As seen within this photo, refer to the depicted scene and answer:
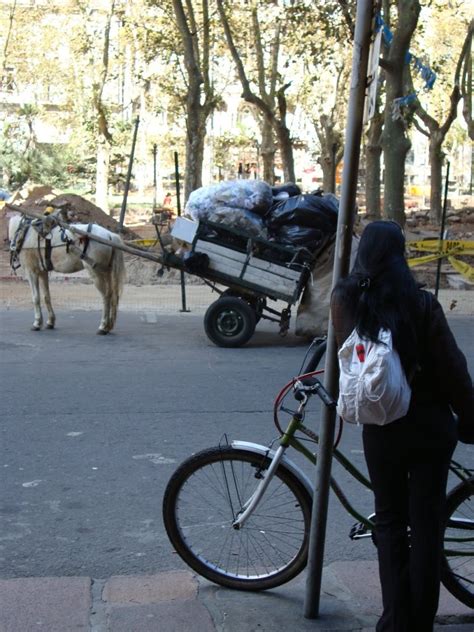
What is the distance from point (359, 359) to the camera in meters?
3.21

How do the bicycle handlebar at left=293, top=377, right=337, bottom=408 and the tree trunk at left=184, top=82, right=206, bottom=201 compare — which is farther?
the tree trunk at left=184, top=82, right=206, bottom=201

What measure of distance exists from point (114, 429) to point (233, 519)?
3.03 meters

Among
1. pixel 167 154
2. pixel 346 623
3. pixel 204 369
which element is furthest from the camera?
pixel 167 154

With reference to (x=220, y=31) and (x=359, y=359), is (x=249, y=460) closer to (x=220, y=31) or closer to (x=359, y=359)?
(x=359, y=359)

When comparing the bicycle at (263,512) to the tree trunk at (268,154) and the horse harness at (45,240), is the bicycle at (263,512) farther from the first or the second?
the tree trunk at (268,154)

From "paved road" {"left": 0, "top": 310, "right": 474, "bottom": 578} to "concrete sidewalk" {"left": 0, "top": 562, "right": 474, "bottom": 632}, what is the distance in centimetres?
27

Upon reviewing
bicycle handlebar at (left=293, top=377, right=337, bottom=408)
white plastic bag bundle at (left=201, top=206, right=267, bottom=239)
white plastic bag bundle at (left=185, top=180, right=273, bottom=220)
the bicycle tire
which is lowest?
the bicycle tire

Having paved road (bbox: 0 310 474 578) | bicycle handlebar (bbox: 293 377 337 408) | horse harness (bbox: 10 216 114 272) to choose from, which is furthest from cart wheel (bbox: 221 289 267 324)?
bicycle handlebar (bbox: 293 377 337 408)

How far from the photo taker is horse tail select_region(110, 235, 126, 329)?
11570 mm

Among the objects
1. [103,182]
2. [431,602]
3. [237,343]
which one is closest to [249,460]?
[431,602]

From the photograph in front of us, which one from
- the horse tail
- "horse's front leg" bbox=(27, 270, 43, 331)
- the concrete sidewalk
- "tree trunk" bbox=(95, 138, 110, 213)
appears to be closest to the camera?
the concrete sidewalk

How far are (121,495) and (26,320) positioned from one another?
757 centimetres

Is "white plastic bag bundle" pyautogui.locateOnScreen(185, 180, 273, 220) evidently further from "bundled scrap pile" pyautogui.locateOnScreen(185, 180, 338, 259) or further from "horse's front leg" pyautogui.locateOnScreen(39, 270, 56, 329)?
"horse's front leg" pyautogui.locateOnScreen(39, 270, 56, 329)

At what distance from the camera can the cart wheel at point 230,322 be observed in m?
10.7
